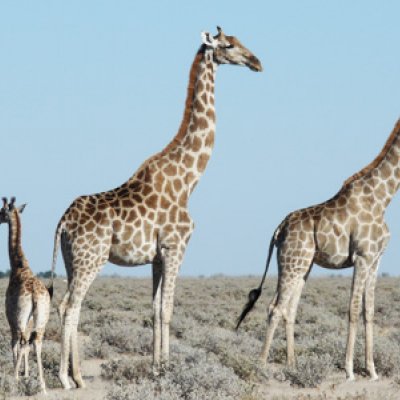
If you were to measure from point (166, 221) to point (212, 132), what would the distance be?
55.1 inches

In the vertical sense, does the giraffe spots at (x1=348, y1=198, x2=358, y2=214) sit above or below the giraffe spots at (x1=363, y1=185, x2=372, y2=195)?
below

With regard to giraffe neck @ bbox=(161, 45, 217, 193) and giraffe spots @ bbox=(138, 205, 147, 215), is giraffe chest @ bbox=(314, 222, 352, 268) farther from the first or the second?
giraffe spots @ bbox=(138, 205, 147, 215)

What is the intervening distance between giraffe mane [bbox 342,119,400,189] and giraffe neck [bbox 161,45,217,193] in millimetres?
2276

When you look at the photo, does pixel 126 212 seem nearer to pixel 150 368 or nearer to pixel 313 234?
pixel 150 368

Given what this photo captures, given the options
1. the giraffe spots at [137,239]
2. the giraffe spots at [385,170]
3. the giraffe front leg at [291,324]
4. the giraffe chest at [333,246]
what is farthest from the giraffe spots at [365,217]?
the giraffe spots at [137,239]

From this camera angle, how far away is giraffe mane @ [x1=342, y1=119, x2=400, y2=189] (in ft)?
46.4

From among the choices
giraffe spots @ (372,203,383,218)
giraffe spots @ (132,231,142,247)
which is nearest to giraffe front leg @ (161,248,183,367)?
giraffe spots @ (132,231,142,247)

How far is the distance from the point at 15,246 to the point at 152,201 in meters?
1.79

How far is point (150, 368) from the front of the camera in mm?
12500

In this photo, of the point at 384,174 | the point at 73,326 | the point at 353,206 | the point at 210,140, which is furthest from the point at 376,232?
the point at 73,326

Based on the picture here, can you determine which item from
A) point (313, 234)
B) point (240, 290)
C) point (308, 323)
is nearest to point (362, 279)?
point (313, 234)

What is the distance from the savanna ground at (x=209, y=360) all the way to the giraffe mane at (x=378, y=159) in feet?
7.92

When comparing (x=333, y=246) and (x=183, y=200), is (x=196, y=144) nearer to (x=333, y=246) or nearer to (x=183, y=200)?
(x=183, y=200)

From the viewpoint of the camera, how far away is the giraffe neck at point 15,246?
12.6 m
